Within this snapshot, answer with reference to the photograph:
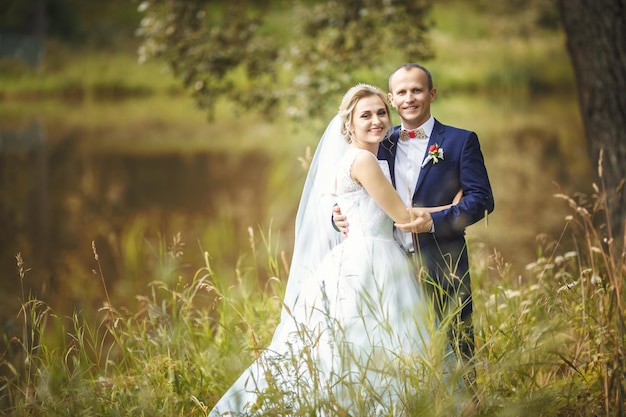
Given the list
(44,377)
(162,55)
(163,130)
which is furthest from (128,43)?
(44,377)

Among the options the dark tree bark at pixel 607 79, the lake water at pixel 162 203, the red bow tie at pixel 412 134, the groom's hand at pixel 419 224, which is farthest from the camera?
the lake water at pixel 162 203

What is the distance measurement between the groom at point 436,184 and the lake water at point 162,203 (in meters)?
1.86

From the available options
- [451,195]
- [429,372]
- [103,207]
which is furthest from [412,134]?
[103,207]

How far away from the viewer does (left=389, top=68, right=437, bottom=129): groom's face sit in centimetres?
329

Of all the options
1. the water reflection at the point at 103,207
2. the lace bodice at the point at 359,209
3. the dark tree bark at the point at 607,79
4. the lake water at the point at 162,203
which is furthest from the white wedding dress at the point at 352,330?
the water reflection at the point at 103,207

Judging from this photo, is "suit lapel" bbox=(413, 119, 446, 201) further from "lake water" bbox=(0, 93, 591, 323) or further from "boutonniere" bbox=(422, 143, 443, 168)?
"lake water" bbox=(0, 93, 591, 323)

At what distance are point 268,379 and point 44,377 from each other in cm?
95

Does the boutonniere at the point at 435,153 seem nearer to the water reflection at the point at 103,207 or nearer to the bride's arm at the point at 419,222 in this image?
the bride's arm at the point at 419,222

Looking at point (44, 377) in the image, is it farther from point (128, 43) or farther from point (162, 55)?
point (128, 43)

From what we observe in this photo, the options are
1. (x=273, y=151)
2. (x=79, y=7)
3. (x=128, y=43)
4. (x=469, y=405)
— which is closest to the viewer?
(x=469, y=405)

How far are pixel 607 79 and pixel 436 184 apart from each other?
215 centimetres

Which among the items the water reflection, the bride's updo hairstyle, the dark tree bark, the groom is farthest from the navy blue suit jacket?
the water reflection

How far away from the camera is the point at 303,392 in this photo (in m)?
2.97

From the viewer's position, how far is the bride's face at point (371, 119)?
3342 millimetres
